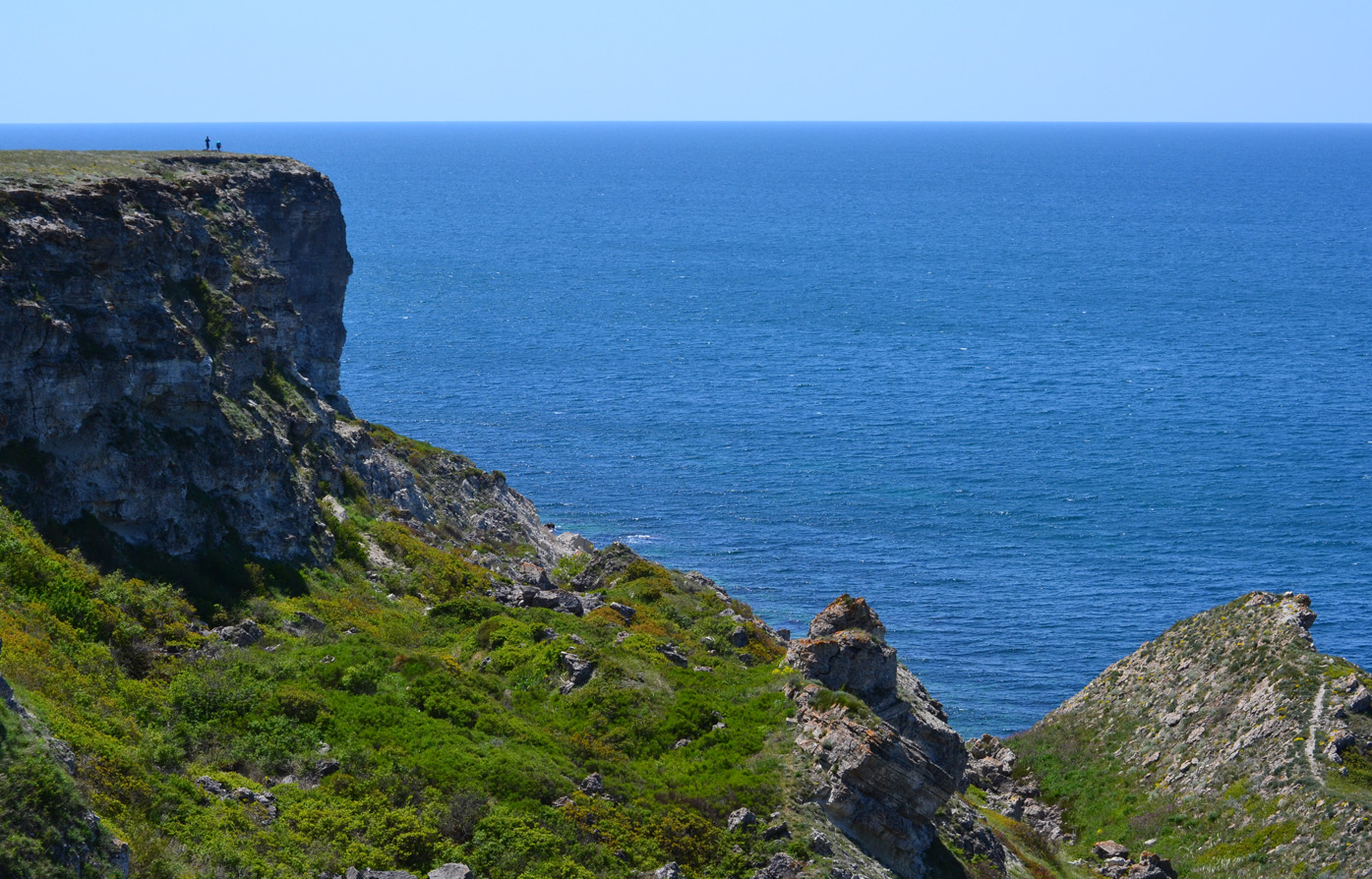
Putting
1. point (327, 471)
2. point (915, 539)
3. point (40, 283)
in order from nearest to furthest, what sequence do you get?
point (40, 283), point (327, 471), point (915, 539)

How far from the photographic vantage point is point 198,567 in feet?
137

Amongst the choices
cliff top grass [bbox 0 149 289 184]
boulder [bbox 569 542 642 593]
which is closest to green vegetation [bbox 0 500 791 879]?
cliff top grass [bbox 0 149 289 184]

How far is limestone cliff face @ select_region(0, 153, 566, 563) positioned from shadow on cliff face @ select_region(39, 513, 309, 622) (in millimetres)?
358

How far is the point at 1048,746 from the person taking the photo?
5897 cm

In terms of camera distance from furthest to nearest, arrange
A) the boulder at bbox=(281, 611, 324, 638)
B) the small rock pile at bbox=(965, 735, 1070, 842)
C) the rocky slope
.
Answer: the small rock pile at bbox=(965, 735, 1070, 842) → the rocky slope → the boulder at bbox=(281, 611, 324, 638)

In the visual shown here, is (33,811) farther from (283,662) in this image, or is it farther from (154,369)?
(154,369)

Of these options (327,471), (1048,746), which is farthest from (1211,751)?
(327,471)

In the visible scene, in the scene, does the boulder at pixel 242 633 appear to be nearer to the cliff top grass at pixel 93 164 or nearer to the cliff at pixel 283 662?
the cliff at pixel 283 662

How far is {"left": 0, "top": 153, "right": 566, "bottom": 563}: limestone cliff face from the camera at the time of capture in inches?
1524

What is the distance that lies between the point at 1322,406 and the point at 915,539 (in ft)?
194

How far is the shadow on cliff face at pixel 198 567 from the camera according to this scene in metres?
38.8

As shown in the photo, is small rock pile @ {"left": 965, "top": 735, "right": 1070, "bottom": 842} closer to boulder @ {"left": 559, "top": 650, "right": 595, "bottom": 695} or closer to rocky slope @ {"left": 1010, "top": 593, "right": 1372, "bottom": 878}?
rocky slope @ {"left": 1010, "top": 593, "right": 1372, "bottom": 878}

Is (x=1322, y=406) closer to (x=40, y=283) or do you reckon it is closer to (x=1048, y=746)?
(x=1048, y=746)

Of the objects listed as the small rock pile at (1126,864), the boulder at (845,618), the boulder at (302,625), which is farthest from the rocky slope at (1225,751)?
the boulder at (302,625)
